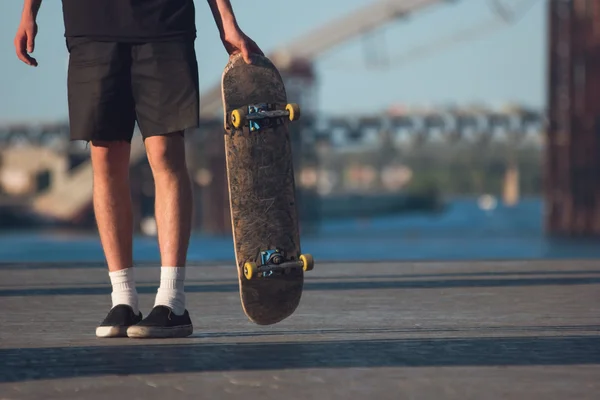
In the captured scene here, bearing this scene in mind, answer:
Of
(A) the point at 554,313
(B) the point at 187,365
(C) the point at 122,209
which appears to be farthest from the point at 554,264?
(B) the point at 187,365

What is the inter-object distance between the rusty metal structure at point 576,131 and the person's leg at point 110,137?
50867 millimetres

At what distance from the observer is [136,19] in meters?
5.43

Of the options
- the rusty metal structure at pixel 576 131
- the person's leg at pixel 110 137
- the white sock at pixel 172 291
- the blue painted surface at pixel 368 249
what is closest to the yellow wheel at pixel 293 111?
the person's leg at pixel 110 137

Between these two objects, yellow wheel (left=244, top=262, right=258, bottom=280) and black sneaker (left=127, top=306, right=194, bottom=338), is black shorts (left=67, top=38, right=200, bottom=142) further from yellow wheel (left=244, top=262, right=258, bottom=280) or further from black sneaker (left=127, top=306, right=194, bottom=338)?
black sneaker (left=127, top=306, right=194, bottom=338)

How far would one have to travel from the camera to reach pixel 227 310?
257 inches

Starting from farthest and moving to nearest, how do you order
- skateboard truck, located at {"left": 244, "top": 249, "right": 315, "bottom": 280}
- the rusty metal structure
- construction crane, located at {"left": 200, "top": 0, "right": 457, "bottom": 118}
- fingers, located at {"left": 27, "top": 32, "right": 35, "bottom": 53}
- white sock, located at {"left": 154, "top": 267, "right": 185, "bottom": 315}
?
construction crane, located at {"left": 200, "top": 0, "right": 457, "bottom": 118} → the rusty metal structure → fingers, located at {"left": 27, "top": 32, "right": 35, "bottom": 53} → skateboard truck, located at {"left": 244, "top": 249, "right": 315, "bottom": 280} → white sock, located at {"left": 154, "top": 267, "right": 185, "bottom": 315}

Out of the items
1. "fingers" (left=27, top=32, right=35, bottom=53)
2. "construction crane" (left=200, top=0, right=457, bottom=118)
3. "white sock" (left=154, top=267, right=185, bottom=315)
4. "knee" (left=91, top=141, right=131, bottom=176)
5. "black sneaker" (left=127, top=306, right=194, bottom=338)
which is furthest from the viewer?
"construction crane" (left=200, top=0, right=457, bottom=118)

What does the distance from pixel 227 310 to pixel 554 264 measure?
414cm

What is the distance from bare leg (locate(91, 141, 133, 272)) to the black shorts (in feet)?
0.42

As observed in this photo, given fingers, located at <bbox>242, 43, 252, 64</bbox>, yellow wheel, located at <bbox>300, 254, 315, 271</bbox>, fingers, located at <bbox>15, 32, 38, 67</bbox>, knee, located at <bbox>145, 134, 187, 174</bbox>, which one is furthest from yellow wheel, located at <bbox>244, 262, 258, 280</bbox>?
fingers, located at <bbox>15, 32, 38, 67</bbox>

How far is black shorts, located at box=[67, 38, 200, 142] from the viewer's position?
5379 millimetres

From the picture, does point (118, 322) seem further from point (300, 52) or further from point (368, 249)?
point (300, 52)

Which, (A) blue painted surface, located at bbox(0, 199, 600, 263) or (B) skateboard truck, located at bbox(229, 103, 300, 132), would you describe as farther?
(A) blue painted surface, located at bbox(0, 199, 600, 263)

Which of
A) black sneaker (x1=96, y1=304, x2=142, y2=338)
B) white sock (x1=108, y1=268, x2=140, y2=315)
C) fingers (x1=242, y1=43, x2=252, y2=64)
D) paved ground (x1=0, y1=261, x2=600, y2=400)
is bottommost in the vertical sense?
paved ground (x1=0, y1=261, x2=600, y2=400)
